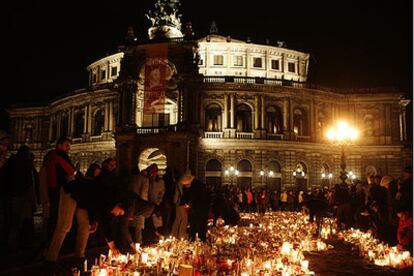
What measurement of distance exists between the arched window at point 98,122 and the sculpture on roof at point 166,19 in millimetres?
10775

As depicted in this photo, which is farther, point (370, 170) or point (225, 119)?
point (370, 170)

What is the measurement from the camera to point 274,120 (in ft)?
146

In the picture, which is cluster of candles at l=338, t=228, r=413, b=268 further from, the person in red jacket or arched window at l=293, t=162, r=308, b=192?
arched window at l=293, t=162, r=308, b=192

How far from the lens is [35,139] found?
5862 cm

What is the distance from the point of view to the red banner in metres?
41.8

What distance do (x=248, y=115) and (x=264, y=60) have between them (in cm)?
992

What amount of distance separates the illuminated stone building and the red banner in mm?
100

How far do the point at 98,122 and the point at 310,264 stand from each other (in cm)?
4167

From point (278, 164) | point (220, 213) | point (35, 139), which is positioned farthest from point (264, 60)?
point (220, 213)

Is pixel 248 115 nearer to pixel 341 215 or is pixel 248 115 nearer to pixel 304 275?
pixel 341 215

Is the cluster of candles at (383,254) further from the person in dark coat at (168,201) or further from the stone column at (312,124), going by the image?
the stone column at (312,124)

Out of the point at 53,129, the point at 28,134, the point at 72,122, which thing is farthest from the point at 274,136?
the point at 28,134

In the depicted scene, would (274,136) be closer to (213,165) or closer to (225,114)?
(225,114)

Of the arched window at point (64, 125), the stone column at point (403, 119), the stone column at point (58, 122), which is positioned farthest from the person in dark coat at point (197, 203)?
the stone column at point (58, 122)
